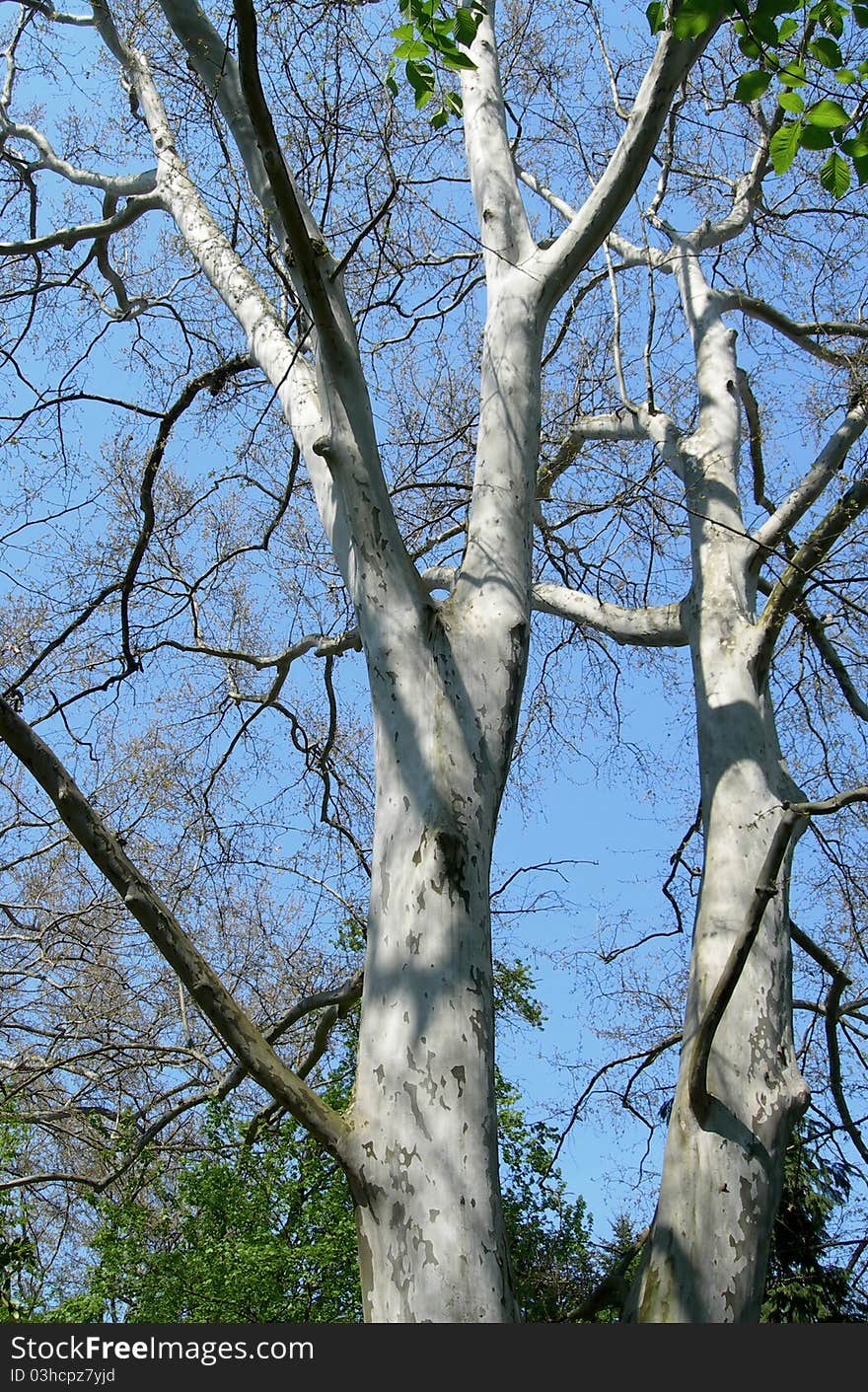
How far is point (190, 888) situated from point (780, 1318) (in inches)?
170

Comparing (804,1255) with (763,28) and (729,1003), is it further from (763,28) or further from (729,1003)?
(763,28)

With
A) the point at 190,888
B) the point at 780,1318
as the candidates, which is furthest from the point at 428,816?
the point at 780,1318

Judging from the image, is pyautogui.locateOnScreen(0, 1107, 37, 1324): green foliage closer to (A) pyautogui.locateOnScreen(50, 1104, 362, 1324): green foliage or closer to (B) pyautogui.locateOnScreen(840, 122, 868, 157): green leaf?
(A) pyautogui.locateOnScreen(50, 1104, 362, 1324): green foliage

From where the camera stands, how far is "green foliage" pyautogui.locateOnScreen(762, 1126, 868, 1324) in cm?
518

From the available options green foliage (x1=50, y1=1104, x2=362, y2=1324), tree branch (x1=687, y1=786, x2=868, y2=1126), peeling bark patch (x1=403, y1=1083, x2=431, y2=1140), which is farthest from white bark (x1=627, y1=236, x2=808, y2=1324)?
green foliage (x1=50, y1=1104, x2=362, y2=1324)

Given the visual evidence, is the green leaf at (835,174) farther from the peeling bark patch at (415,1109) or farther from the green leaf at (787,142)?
the peeling bark patch at (415,1109)

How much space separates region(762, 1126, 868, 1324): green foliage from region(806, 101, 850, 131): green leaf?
4232 mm

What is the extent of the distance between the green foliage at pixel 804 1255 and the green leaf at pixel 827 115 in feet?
13.9

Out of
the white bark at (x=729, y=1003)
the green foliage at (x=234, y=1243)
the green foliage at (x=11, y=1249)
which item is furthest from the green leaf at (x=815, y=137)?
the green foliage at (x=11, y=1249)

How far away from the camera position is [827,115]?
2535mm

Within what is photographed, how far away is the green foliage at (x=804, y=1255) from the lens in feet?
17.0

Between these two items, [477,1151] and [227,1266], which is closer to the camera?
[477,1151]

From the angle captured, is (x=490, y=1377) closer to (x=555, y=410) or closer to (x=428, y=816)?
(x=428, y=816)

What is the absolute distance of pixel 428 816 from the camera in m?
3.12
